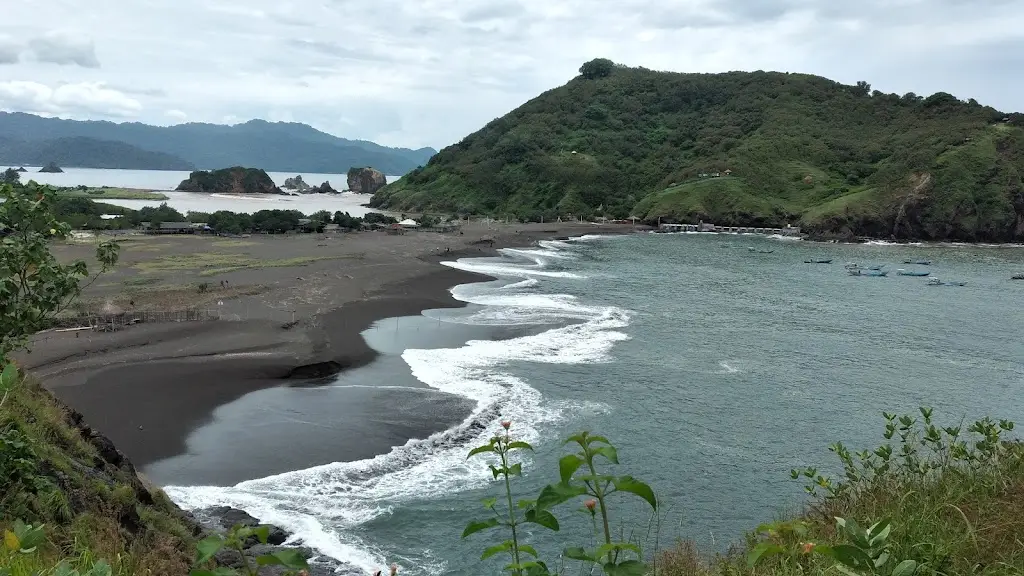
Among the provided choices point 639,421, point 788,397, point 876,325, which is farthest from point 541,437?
point 876,325

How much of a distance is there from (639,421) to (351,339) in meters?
14.7

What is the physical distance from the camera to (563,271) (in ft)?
191

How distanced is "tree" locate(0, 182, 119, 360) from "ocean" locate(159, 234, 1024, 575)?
335 inches

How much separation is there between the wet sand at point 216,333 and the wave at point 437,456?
156cm

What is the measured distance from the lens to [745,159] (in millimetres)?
124438

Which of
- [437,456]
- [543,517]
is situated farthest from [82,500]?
[437,456]

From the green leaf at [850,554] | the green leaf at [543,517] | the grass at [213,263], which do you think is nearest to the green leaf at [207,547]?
the green leaf at [543,517]

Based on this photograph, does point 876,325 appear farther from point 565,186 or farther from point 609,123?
point 609,123

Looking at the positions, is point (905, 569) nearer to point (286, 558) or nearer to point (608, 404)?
point (286, 558)

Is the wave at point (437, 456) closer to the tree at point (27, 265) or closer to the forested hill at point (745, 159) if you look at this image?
the tree at point (27, 265)

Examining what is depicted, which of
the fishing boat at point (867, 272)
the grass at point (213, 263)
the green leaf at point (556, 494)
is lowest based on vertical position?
the grass at point (213, 263)

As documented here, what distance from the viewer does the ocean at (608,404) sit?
15.4m

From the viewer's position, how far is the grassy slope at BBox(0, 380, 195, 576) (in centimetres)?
712

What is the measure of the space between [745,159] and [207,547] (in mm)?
132261
